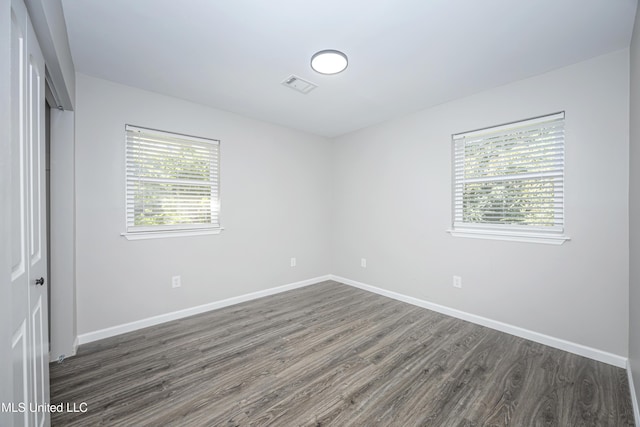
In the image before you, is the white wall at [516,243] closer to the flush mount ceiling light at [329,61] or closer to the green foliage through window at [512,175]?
the green foliage through window at [512,175]

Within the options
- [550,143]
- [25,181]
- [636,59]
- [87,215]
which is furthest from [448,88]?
[87,215]

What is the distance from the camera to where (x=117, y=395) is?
188 centimetres

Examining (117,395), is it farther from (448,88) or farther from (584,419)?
(448,88)

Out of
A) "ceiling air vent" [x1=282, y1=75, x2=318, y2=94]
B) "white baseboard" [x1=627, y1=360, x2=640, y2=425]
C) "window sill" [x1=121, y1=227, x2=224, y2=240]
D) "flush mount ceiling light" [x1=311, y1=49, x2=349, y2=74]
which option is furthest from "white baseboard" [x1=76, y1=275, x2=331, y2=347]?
"white baseboard" [x1=627, y1=360, x2=640, y2=425]

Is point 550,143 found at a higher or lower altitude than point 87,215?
higher

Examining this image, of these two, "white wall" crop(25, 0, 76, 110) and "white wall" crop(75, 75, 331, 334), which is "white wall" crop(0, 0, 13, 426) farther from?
"white wall" crop(75, 75, 331, 334)

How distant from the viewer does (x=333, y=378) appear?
2.08m

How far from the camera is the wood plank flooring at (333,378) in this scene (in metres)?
1.71

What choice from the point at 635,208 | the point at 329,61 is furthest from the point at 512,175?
the point at 329,61

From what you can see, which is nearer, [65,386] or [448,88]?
[65,386]

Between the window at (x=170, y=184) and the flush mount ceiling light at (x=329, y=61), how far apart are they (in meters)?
1.74

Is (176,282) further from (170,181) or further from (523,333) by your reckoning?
(523,333)

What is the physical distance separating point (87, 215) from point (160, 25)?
1860mm

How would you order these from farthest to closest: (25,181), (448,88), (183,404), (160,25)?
(448,88) < (160,25) < (183,404) < (25,181)
